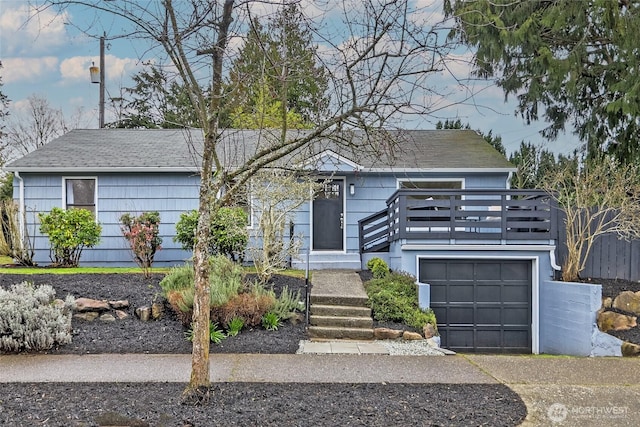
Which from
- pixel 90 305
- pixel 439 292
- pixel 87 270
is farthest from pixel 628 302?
pixel 87 270

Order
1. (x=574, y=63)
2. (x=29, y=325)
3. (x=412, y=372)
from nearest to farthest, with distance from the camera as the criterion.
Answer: (x=412, y=372)
(x=29, y=325)
(x=574, y=63)

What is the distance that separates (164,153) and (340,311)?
275 inches

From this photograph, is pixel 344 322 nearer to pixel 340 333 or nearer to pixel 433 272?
pixel 340 333

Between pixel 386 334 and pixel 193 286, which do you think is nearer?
pixel 386 334

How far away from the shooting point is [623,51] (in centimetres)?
1106

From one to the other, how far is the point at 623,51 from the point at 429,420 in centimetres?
1097

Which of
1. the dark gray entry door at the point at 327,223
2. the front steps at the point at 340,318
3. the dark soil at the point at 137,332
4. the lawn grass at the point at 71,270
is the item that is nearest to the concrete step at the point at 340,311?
the front steps at the point at 340,318

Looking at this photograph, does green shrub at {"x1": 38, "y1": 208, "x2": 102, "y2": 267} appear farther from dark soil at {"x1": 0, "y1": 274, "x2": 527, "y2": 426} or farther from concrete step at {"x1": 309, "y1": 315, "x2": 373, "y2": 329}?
dark soil at {"x1": 0, "y1": 274, "x2": 527, "y2": 426}

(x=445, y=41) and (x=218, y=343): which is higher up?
(x=445, y=41)

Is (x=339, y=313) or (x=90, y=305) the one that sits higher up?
(x=90, y=305)

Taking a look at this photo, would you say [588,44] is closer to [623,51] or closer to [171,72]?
[623,51]

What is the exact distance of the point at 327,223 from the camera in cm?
1161

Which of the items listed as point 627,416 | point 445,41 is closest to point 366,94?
point 445,41

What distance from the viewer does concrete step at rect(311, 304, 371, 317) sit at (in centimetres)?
736
